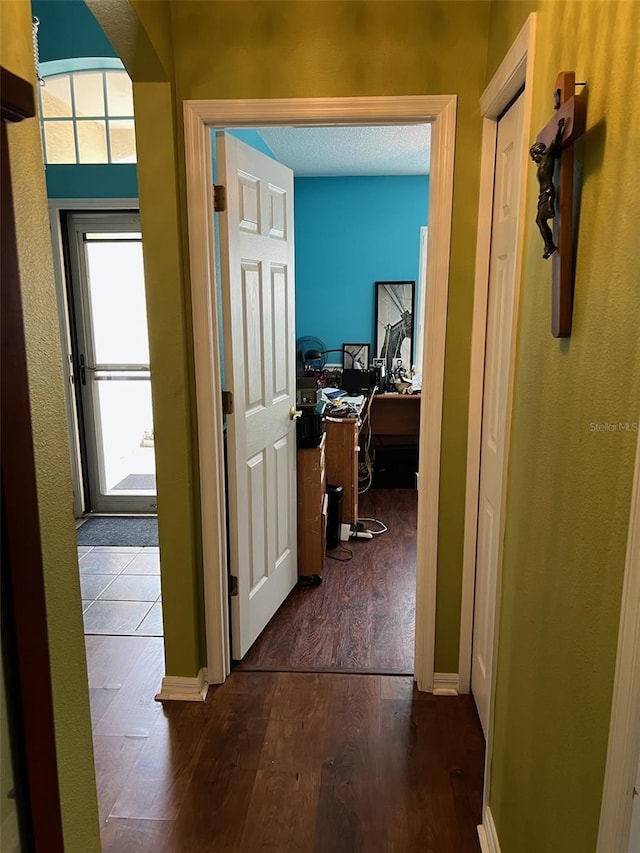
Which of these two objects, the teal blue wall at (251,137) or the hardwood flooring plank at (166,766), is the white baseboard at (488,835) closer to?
the hardwood flooring plank at (166,766)

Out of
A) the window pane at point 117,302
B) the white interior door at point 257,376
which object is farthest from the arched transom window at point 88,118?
the white interior door at point 257,376

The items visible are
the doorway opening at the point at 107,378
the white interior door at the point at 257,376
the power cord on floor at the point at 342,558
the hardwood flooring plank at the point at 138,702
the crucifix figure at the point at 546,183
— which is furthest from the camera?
the doorway opening at the point at 107,378

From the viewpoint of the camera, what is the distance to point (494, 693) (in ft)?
5.39

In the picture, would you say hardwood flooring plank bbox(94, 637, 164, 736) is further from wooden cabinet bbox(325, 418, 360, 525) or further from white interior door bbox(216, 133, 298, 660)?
wooden cabinet bbox(325, 418, 360, 525)

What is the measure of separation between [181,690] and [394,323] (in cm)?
377

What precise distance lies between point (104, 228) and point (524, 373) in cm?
337

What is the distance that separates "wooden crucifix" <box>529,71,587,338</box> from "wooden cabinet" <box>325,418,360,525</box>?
8.57ft

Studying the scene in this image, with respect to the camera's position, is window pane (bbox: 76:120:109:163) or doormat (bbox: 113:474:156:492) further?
doormat (bbox: 113:474:156:492)

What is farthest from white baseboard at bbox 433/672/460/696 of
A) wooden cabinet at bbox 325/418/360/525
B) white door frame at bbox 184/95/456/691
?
wooden cabinet at bbox 325/418/360/525

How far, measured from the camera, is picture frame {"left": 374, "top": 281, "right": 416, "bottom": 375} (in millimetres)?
5227

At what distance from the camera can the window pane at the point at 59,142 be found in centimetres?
365

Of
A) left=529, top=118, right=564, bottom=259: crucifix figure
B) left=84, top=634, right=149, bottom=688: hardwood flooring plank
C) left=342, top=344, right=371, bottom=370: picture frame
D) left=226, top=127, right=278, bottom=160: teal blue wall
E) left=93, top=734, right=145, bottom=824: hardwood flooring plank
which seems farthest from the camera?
left=342, top=344, right=371, bottom=370: picture frame

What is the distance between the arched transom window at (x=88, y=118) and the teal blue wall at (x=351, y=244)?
181 centimetres

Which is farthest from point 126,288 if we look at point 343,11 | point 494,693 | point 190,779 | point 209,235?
point 494,693
